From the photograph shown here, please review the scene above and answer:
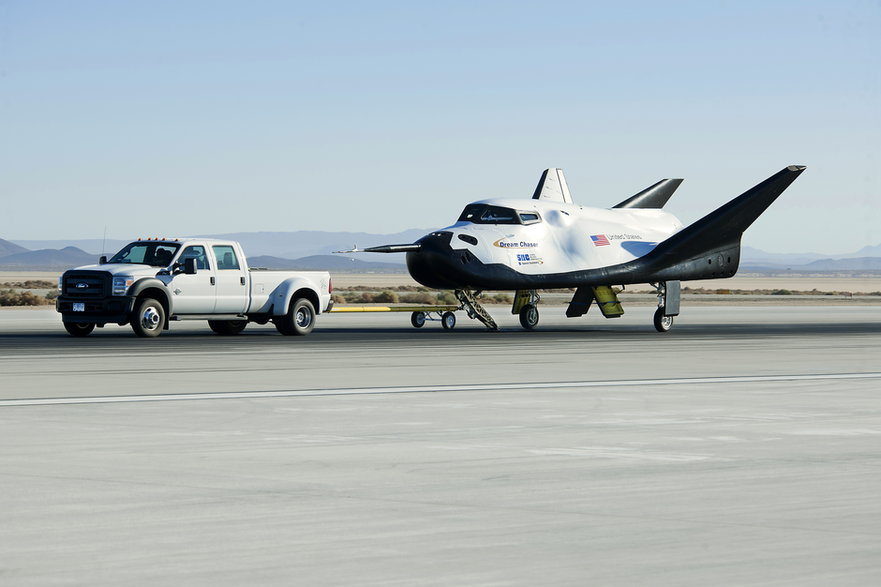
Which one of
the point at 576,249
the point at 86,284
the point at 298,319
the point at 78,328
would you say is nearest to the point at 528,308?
the point at 576,249

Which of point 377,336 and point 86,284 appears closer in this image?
point 86,284

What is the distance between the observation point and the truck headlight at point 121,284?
99.6 ft

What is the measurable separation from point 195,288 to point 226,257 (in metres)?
1.33

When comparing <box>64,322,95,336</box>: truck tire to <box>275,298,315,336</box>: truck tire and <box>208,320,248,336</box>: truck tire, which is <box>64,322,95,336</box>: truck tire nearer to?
<box>208,320,248,336</box>: truck tire

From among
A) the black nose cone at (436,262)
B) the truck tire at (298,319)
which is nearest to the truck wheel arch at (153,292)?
the truck tire at (298,319)

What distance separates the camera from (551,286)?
121 ft

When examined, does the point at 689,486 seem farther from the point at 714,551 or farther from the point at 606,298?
the point at 606,298

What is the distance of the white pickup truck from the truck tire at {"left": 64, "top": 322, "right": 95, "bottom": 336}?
2 cm

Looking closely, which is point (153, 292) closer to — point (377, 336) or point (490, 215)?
point (377, 336)

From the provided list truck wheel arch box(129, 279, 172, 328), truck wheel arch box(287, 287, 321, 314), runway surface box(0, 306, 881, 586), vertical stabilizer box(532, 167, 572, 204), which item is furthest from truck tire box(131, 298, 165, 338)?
vertical stabilizer box(532, 167, 572, 204)

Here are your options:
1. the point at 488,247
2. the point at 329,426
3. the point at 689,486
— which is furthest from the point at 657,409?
the point at 488,247

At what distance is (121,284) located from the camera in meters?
30.4

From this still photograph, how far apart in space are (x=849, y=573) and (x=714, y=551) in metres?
0.81

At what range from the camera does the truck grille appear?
100 feet
